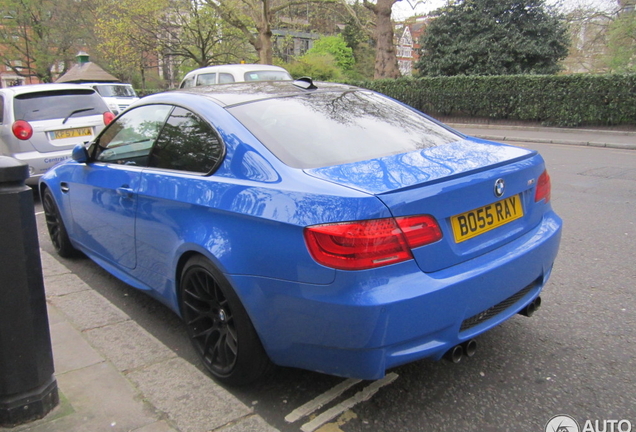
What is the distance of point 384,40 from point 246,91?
22245mm

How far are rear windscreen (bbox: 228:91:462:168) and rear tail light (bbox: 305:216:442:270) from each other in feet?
1.64

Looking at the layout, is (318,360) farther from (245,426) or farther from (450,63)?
(450,63)

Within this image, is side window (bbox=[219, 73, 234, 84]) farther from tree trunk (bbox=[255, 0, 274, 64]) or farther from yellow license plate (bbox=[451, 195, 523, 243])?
tree trunk (bbox=[255, 0, 274, 64])

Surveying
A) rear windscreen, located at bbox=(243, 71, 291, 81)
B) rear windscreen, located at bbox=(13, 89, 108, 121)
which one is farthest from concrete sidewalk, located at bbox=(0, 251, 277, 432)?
rear windscreen, located at bbox=(243, 71, 291, 81)

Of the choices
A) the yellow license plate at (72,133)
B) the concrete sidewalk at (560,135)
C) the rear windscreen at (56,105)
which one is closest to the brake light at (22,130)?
the rear windscreen at (56,105)

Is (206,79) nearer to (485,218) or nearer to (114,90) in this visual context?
(114,90)

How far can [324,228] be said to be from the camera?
86.9 inches

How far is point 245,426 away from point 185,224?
1.08 meters

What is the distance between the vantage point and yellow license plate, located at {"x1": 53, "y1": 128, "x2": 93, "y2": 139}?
782 cm

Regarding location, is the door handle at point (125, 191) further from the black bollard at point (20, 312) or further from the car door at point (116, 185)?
the black bollard at point (20, 312)

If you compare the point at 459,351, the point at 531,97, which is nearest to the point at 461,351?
the point at 459,351

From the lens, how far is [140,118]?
3717mm

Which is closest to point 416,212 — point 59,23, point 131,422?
point 131,422

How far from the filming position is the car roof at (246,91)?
3.19 metres
